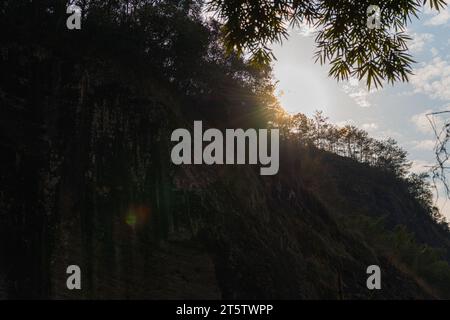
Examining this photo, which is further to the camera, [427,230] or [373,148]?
[373,148]

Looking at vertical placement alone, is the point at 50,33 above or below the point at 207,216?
above

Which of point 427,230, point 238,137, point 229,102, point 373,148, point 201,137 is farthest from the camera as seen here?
point 373,148

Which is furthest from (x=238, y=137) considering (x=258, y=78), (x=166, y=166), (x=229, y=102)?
(x=258, y=78)

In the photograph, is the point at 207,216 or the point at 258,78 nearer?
the point at 207,216

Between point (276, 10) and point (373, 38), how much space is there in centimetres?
110

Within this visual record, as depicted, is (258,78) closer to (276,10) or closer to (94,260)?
(94,260)

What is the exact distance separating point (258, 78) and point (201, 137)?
7635 millimetres

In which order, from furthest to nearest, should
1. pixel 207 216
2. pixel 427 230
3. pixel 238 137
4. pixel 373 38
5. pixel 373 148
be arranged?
pixel 373 148
pixel 427 230
pixel 238 137
pixel 207 216
pixel 373 38

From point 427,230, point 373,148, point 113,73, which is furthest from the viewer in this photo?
point 373,148

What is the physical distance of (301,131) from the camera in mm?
57719

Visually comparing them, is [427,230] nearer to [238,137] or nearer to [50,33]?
[238,137]

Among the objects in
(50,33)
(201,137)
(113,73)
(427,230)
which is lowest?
(427,230)

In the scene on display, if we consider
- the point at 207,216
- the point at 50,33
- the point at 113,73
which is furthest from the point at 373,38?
the point at 50,33

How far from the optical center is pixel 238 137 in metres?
16.0
